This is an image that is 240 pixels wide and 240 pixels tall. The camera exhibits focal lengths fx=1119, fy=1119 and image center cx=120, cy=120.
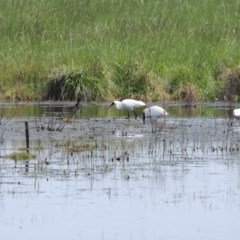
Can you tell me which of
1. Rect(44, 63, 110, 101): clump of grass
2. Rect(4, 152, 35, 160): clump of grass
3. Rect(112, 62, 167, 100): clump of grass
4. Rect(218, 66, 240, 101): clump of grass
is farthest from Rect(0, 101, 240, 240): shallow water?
Rect(218, 66, 240, 101): clump of grass

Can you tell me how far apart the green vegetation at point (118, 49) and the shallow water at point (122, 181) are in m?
3.73

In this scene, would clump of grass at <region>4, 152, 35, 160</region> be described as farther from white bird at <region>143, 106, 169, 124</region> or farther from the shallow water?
white bird at <region>143, 106, 169, 124</region>

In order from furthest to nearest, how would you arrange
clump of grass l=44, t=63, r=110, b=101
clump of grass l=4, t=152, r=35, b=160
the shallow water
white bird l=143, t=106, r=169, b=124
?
clump of grass l=44, t=63, r=110, b=101 < white bird l=143, t=106, r=169, b=124 < clump of grass l=4, t=152, r=35, b=160 < the shallow water

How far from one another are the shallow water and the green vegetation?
3733 mm

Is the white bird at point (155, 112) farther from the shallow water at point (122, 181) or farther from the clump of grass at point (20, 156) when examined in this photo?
the clump of grass at point (20, 156)

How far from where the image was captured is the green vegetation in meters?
23.1

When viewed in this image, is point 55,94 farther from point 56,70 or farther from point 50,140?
point 50,140

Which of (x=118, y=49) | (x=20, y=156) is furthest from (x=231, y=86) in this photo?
(x=20, y=156)

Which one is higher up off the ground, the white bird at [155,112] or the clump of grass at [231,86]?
the clump of grass at [231,86]

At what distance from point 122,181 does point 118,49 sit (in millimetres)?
11845

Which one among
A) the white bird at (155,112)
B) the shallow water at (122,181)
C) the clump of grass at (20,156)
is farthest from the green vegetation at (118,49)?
the clump of grass at (20,156)

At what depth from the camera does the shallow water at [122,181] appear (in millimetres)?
10750

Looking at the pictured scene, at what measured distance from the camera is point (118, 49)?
2467 cm

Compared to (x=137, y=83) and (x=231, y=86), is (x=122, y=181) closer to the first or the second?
(x=137, y=83)
